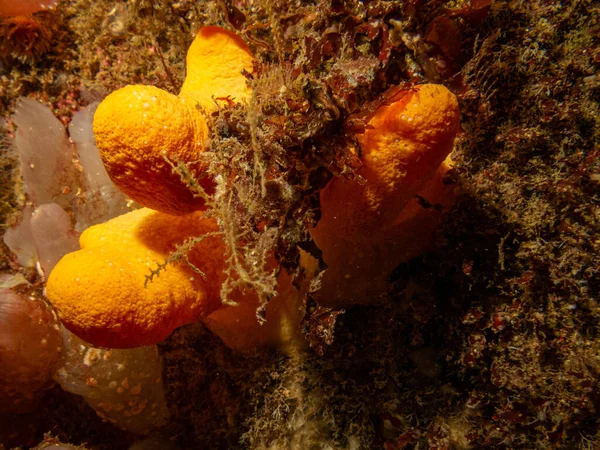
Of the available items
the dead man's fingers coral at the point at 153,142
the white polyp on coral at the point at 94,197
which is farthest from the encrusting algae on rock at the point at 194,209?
the white polyp on coral at the point at 94,197

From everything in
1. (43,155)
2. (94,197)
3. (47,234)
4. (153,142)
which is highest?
(153,142)

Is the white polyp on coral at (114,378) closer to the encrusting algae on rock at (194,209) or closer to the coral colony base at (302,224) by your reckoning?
the coral colony base at (302,224)

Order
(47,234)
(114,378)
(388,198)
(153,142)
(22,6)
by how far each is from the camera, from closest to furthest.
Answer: (153,142), (388,198), (114,378), (47,234), (22,6)

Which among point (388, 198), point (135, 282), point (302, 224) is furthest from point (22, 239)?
point (388, 198)

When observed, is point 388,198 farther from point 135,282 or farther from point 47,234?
point 47,234

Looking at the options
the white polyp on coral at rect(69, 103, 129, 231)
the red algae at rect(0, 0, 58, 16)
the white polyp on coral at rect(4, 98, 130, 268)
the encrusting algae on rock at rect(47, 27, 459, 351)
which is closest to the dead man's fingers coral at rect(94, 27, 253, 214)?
the encrusting algae on rock at rect(47, 27, 459, 351)

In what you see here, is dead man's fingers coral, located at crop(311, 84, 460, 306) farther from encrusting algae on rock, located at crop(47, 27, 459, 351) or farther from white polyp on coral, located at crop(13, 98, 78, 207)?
white polyp on coral, located at crop(13, 98, 78, 207)

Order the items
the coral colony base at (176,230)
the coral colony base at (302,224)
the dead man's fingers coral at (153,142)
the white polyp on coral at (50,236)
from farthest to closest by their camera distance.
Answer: the white polyp on coral at (50,236)
the coral colony base at (302,224)
the coral colony base at (176,230)
the dead man's fingers coral at (153,142)
